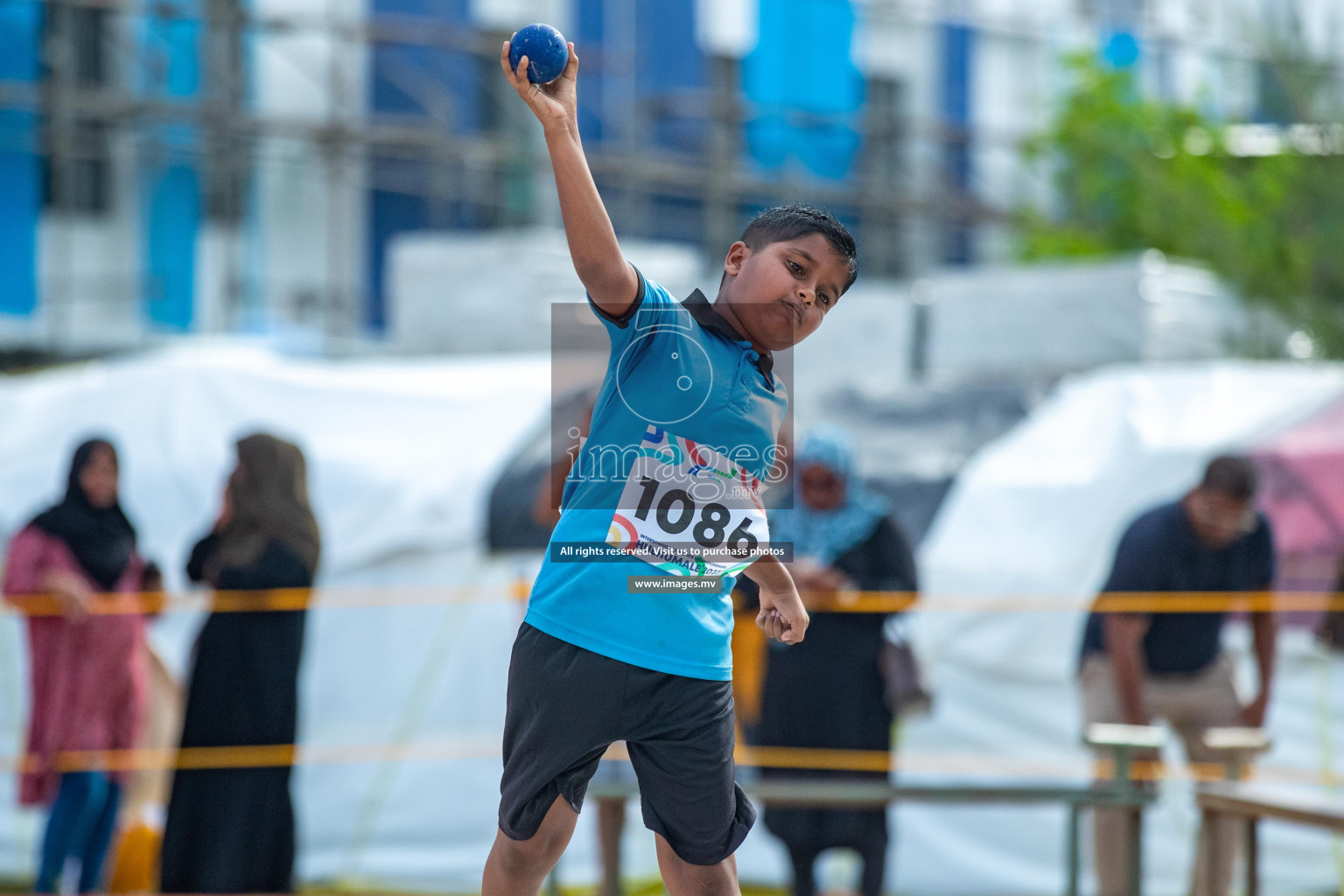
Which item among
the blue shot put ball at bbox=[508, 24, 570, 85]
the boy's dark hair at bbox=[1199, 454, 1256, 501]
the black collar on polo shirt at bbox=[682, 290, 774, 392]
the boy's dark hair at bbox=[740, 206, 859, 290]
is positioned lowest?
the boy's dark hair at bbox=[1199, 454, 1256, 501]

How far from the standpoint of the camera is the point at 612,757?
501 centimetres

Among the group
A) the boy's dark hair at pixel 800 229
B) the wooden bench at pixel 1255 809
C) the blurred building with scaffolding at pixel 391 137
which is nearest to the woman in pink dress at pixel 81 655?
the wooden bench at pixel 1255 809

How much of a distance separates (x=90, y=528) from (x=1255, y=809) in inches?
145

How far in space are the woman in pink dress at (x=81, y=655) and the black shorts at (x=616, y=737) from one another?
11.6 feet

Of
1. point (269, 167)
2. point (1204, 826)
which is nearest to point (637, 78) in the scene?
point (269, 167)

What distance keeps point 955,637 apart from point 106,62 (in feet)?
37.3

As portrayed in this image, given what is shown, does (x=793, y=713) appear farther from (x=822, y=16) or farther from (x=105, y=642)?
(x=822, y=16)

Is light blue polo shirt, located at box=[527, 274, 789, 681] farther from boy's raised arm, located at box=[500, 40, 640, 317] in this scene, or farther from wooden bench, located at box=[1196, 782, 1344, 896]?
wooden bench, located at box=[1196, 782, 1344, 896]

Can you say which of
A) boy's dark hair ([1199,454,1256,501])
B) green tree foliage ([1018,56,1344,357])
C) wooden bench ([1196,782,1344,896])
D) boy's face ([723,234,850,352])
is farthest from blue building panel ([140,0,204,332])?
boy's face ([723,234,850,352])

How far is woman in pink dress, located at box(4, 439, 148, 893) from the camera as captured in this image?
5098 mm

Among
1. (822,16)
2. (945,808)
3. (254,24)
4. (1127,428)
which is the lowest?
(945,808)

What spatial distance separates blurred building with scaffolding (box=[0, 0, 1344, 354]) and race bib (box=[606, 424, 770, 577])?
10331 mm

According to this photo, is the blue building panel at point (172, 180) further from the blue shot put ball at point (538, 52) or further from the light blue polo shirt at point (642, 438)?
the blue shot put ball at point (538, 52)

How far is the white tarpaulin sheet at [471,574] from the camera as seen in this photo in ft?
19.0
